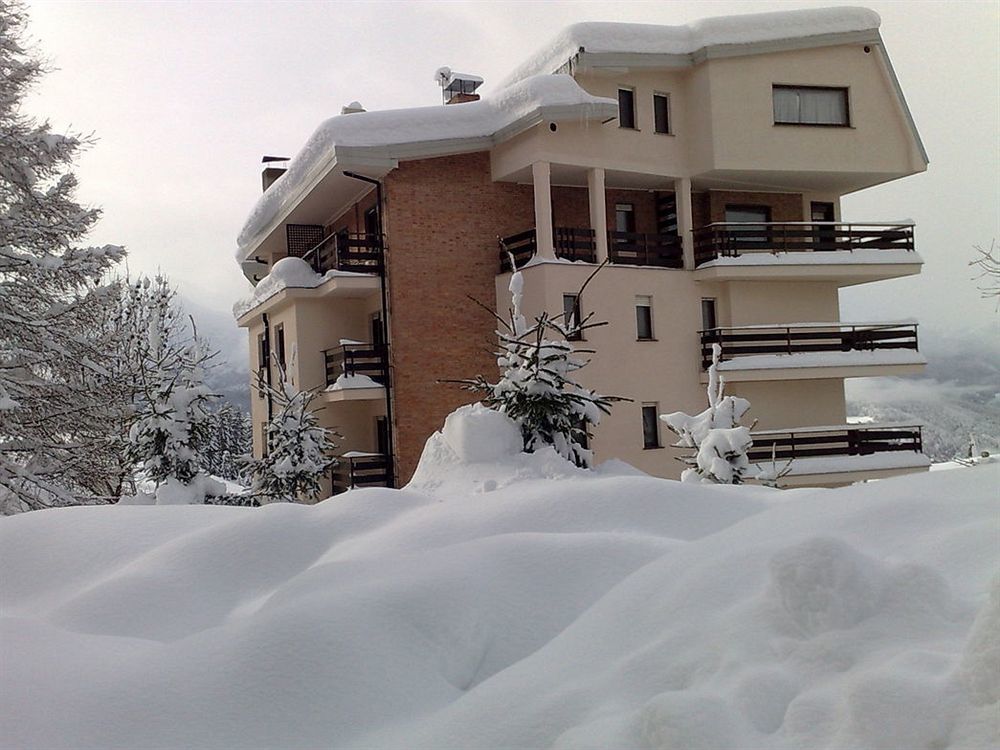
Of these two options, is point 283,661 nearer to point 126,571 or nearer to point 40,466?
point 126,571

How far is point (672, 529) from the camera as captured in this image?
756 centimetres

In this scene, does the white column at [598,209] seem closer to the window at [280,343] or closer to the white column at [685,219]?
the white column at [685,219]

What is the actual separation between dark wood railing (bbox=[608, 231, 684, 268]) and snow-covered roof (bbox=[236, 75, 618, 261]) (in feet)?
10.3

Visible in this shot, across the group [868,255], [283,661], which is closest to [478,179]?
[868,255]

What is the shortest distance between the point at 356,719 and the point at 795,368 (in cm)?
2008

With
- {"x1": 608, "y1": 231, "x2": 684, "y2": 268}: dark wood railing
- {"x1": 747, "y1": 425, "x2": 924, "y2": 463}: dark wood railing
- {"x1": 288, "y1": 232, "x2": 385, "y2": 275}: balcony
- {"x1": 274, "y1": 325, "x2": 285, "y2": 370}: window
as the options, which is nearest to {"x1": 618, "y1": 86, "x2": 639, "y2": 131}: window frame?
{"x1": 608, "y1": 231, "x2": 684, "y2": 268}: dark wood railing

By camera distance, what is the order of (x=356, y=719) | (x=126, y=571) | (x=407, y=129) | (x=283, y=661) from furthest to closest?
1. (x=407, y=129)
2. (x=126, y=571)
3. (x=283, y=661)
4. (x=356, y=719)

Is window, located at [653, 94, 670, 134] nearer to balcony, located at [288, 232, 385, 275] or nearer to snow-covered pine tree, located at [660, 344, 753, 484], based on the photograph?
balcony, located at [288, 232, 385, 275]

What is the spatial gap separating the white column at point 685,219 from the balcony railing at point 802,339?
1.95 metres

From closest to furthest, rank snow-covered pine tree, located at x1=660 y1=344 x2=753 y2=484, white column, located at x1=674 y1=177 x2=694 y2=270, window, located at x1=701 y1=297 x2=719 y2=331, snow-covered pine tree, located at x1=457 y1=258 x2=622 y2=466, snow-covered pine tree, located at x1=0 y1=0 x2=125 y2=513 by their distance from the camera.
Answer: snow-covered pine tree, located at x1=457 y1=258 x2=622 y2=466
snow-covered pine tree, located at x1=660 y1=344 x2=753 y2=484
snow-covered pine tree, located at x1=0 y1=0 x2=125 y2=513
white column, located at x1=674 y1=177 x2=694 y2=270
window, located at x1=701 y1=297 x2=719 y2=331

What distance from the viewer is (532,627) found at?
5.52 m

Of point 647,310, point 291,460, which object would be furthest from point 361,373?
point 647,310

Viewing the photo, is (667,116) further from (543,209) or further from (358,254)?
(358,254)

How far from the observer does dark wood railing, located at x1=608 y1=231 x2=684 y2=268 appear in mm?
22375
